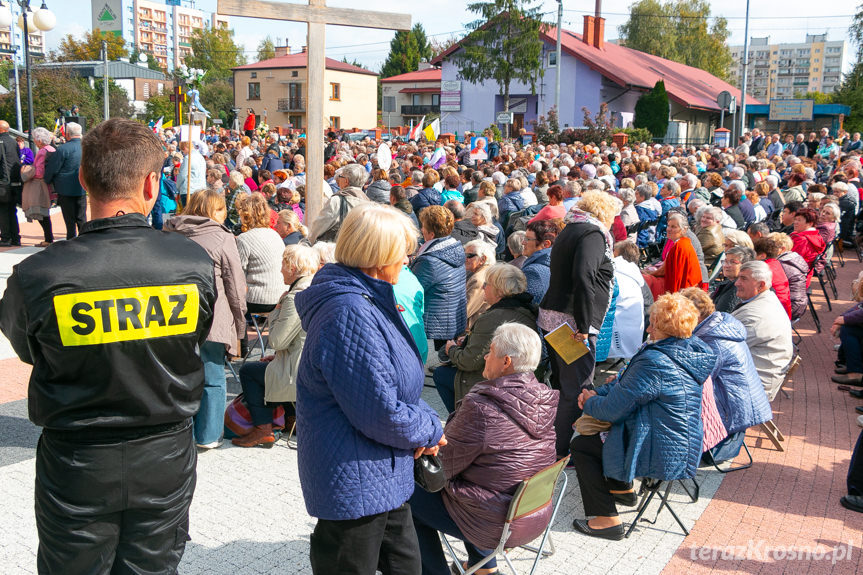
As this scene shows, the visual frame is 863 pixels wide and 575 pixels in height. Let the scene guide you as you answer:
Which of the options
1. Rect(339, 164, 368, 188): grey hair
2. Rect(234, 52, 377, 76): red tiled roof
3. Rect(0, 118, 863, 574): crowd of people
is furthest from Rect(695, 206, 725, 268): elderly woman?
Rect(234, 52, 377, 76): red tiled roof

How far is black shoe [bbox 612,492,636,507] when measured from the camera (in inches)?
173

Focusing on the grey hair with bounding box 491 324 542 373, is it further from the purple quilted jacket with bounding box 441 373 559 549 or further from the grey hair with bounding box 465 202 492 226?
the grey hair with bounding box 465 202 492 226

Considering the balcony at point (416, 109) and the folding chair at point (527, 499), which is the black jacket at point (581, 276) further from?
the balcony at point (416, 109)

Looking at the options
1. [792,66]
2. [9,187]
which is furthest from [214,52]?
[792,66]

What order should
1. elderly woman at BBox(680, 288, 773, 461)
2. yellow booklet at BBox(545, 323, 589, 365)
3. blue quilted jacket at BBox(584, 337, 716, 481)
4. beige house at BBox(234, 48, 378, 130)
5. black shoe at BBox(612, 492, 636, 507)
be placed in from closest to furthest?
blue quilted jacket at BBox(584, 337, 716, 481)
black shoe at BBox(612, 492, 636, 507)
elderly woman at BBox(680, 288, 773, 461)
yellow booklet at BBox(545, 323, 589, 365)
beige house at BBox(234, 48, 378, 130)

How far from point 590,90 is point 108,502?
141ft

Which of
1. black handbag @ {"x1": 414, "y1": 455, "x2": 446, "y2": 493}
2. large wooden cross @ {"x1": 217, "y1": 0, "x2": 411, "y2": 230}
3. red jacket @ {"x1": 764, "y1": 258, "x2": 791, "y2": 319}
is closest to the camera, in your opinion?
black handbag @ {"x1": 414, "y1": 455, "x2": 446, "y2": 493}

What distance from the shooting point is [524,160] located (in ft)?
48.9

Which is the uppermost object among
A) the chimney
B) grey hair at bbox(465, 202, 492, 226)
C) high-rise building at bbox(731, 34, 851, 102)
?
high-rise building at bbox(731, 34, 851, 102)

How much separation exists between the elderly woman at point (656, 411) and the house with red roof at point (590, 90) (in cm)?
3472

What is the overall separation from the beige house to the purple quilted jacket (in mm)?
64330

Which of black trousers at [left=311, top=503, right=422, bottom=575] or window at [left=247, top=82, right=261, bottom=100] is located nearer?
black trousers at [left=311, top=503, right=422, bottom=575]

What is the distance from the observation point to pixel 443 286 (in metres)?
6.11

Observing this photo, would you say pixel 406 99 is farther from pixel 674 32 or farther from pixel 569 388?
pixel 569 388
